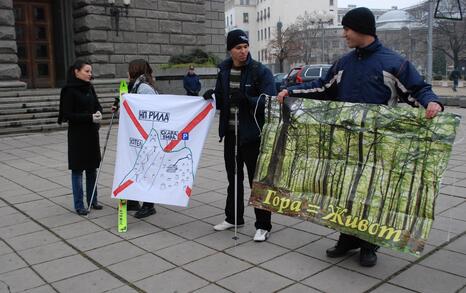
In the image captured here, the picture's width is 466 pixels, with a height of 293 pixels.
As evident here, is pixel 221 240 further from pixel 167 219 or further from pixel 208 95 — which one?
pixel 208 95

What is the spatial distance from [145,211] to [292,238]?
179 cm

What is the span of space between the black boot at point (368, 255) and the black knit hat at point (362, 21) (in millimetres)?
1712

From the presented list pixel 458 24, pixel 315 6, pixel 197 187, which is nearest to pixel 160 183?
pixel 197 187

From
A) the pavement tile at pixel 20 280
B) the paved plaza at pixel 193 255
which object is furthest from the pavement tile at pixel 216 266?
the pavement tile at pixel 20 280

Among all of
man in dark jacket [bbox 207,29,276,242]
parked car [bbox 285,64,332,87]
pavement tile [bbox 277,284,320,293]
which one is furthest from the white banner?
parked car [bbox 285,64,332,87]

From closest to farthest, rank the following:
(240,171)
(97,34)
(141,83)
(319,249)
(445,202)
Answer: (319,249), (240,171), (141,83), (445,202), (97,34)

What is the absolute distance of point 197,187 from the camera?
22.4 feet

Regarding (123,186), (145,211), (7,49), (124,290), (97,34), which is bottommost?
(124,290)

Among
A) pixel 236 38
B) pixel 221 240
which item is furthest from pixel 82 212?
pixel 236 38

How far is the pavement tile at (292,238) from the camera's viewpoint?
4535 millimetres

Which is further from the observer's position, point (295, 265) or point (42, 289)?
point (295, 265)

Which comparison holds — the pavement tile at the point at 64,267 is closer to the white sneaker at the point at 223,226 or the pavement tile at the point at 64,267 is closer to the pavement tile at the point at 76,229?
the pavement tile at the point at 76,229

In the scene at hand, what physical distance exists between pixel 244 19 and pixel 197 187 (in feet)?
321

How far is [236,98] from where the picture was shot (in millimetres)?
4582
